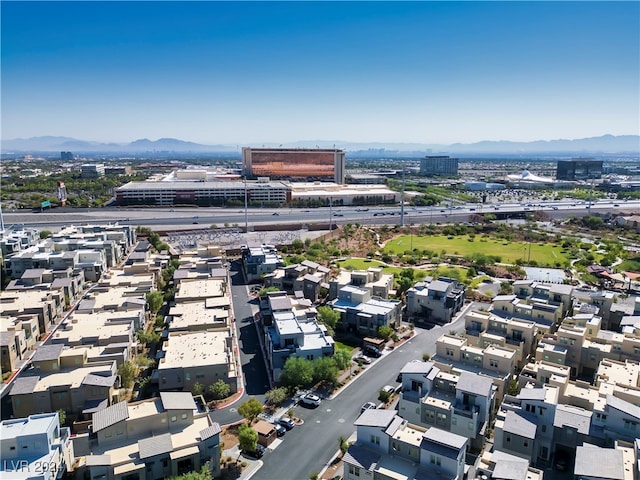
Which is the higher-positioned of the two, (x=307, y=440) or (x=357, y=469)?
(x=357, y=469)

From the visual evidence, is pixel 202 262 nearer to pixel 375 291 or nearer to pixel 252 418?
pixel 375 291

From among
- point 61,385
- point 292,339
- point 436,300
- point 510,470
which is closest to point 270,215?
point 436,300

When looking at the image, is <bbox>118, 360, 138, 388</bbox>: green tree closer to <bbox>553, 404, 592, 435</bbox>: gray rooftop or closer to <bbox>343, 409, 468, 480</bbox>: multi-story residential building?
<bbox>343, 409, 468, 480</bbox>: multi-story residential building

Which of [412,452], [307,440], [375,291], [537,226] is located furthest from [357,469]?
[537,226]

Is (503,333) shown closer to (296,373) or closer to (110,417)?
(296,373)

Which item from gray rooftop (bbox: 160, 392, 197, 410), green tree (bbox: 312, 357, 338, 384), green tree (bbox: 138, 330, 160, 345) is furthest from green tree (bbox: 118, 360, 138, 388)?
green tree (bbox: 312, 357, 338, 384)

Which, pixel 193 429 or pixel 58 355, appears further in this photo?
pixel 58 355

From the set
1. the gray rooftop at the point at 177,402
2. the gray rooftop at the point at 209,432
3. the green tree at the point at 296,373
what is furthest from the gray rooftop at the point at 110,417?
the green tree at the point at 296,373
